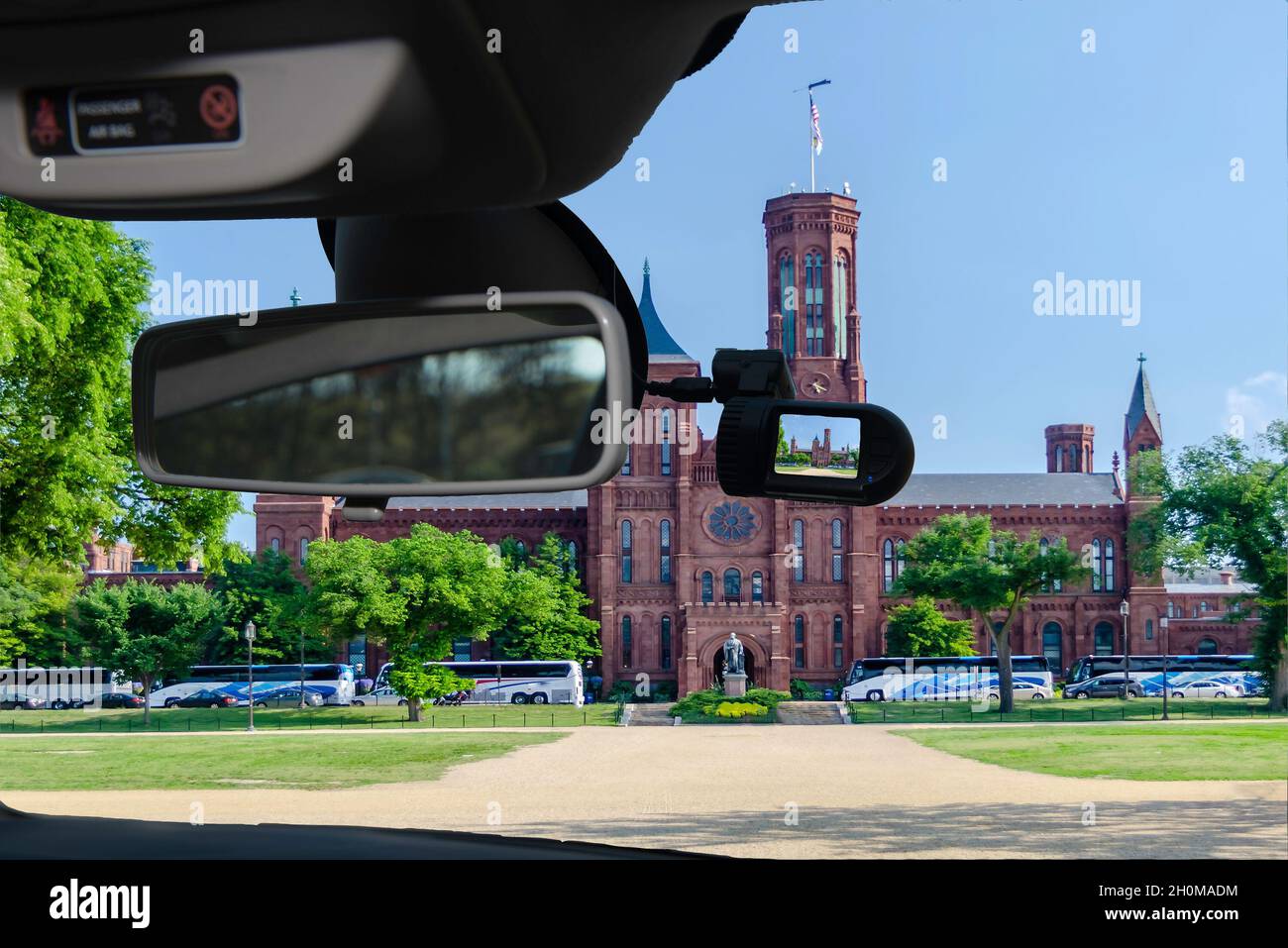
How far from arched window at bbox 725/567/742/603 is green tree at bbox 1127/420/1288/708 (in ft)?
62.0

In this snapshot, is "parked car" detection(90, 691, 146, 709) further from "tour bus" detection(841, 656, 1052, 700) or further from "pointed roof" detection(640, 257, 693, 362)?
"tour bus" detection(841, 656, 1052, 700)

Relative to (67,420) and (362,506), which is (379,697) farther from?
(362,506)

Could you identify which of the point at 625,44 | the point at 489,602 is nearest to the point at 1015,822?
the point at 625,44

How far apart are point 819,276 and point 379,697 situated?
81.8 ft

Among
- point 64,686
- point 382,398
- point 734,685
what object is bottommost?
point 734,685

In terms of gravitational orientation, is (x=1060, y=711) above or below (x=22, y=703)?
above

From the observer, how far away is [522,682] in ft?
155

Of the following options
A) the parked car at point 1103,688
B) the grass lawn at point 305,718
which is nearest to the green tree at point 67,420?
the grass lawn at point 305,718

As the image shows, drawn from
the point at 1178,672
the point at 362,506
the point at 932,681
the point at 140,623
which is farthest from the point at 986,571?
the point at 362,506

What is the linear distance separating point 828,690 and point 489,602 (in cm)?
2013

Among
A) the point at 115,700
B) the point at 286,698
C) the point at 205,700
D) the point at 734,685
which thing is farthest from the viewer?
the point at 286,698

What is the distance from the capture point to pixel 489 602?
3766 cm

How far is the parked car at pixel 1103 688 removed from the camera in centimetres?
5238
